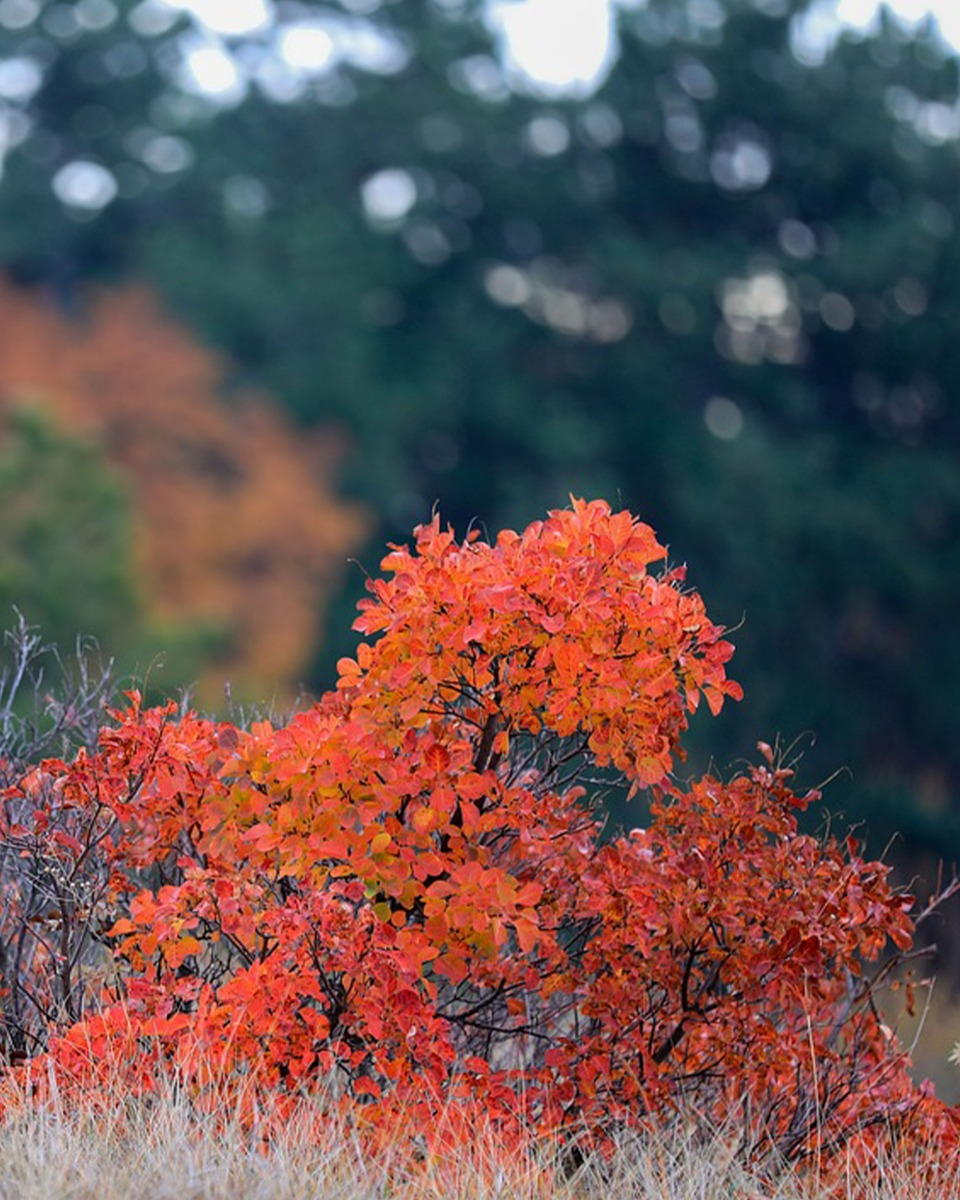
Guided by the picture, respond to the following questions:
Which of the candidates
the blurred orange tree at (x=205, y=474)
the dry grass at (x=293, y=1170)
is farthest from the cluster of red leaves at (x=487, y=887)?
the blurred orange tree at (x=205, y=474)

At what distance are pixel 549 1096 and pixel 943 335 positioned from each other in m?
16.6

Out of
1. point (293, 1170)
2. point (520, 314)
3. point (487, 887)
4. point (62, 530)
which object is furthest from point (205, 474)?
point (293, 1170)

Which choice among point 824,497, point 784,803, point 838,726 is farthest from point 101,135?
point 784,803

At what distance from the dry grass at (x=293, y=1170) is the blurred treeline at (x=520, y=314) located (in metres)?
Answer: 12.6

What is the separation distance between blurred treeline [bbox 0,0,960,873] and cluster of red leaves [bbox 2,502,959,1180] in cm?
1216

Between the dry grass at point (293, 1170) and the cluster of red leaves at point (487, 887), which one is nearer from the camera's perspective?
the dry grass at point (293, 1170)

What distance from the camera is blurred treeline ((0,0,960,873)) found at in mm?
18188

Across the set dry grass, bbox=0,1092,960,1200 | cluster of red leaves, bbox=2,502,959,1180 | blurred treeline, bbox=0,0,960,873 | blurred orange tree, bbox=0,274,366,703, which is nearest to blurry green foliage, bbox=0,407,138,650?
blurred treeline, bbox=0,0,960,873

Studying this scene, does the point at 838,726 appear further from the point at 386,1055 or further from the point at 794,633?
the point at 386,1055

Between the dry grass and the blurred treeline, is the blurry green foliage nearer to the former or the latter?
the blurred treeline

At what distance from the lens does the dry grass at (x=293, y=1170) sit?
11.3 ft

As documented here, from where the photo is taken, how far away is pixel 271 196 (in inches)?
884

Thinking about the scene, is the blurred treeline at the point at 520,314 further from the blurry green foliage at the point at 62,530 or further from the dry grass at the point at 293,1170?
the dry grass at the point at 293,1170

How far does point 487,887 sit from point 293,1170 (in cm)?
73
